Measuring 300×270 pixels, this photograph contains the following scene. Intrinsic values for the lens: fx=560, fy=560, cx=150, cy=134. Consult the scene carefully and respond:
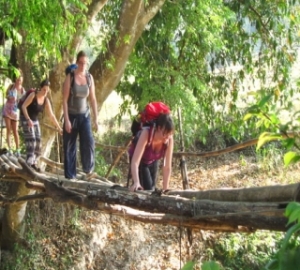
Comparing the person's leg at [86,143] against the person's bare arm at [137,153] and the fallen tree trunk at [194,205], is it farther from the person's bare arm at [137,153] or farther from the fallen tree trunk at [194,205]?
the person's bare arm at [137,153]

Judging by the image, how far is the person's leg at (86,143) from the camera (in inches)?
197

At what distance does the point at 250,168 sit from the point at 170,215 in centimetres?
892

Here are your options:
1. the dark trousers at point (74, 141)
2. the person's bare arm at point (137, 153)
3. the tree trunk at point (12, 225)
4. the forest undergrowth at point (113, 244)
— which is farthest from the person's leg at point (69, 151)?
the forest undergrowth at point (113, 244)

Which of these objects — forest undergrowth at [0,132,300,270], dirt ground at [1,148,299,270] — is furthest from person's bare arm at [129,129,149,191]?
forest undergrowth at [0,132,300,270]

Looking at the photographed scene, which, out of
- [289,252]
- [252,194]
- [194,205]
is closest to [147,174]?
[194,205]

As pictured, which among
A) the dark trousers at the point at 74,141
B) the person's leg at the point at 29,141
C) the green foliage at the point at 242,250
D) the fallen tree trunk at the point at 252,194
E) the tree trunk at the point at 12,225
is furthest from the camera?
A: the green foliage at the point at 242,250

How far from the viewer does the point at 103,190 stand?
11.4ft

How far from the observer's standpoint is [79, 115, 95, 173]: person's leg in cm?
500

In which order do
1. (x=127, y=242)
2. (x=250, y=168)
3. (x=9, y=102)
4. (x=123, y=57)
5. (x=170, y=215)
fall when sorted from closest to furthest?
1. (x=170, y=215)
2. (x=9, y=102)
3. (x=123, y=57)
4. (x=127, y=242)
5. (x=250, y=168)

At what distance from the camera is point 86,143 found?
5121mm

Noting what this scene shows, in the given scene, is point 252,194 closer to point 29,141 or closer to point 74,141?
point 74,141

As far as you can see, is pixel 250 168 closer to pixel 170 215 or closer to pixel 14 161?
pixel 14 161

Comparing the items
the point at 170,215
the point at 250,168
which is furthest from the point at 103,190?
the point at 250,168

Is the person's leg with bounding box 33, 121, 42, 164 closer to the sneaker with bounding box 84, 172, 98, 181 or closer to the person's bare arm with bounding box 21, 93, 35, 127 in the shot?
the person's bare arm with bounding box 21, 93, 35, 127
